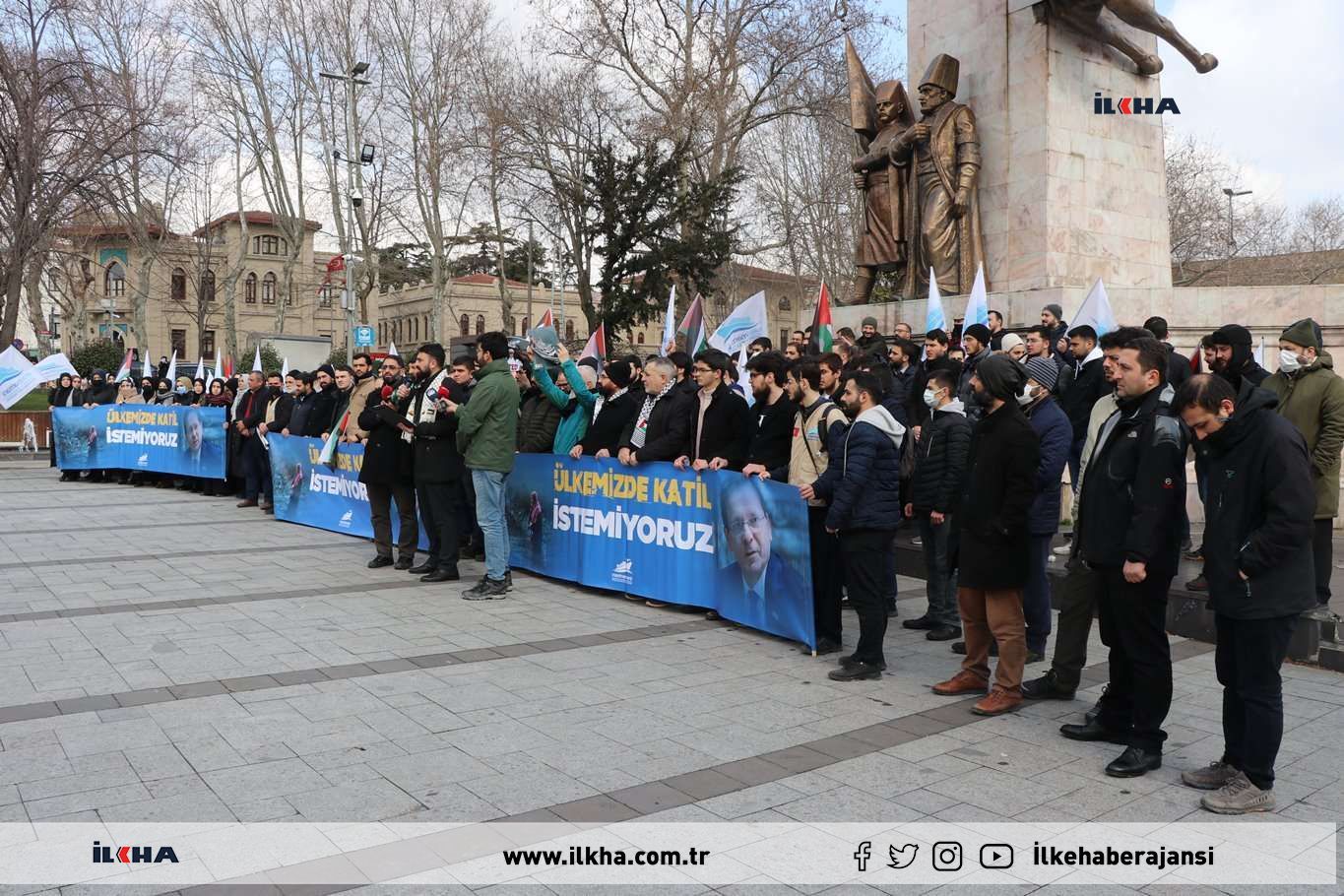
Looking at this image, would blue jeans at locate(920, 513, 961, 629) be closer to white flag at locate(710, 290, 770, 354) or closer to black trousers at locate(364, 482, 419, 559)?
white flag at locate(710, 290, 770, 354)

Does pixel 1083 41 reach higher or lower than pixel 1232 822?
higher

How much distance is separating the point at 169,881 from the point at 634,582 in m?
5.20

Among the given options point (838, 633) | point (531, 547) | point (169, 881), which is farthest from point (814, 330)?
point (169, 881)

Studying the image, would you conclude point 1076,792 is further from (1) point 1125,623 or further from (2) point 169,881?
(2) point 169,881

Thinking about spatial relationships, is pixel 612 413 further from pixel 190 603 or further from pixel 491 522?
pixel 190 603

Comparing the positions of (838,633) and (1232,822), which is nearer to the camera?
(1232,822)

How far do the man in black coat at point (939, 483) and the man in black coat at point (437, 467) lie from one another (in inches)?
161

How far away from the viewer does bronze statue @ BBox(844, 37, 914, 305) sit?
14469mm

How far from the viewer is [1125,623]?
4.99 metres

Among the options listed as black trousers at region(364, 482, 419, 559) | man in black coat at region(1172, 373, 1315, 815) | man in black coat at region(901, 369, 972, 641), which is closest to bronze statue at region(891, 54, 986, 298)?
man in black coat at region(901, 369, 972, 641)

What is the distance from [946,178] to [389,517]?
8.25 metres

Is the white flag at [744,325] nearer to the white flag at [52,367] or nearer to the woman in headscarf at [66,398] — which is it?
the woman in headscarf at [66,398]

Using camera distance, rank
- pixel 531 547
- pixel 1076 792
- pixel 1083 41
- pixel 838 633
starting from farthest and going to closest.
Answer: pixel 1083 41 → pixel 531 547 → pixel 838 633 → pixel 1076 792

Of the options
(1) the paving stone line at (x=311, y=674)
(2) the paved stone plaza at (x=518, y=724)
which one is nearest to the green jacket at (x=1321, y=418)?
(2) the paved stone plaza at (x=518, y=724)
